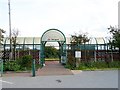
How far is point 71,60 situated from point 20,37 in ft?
82.2

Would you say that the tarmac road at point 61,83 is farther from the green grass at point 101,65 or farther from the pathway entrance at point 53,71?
the green grass at point 101,65

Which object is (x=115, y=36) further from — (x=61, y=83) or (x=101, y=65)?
(x=61, y=83)

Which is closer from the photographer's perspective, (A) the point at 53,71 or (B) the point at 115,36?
(A) the point at 53,71

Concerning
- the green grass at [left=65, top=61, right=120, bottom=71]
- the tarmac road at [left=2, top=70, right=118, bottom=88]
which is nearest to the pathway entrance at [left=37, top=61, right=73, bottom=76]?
the green grass at [left=65, top=61, right=120, bottom=71]

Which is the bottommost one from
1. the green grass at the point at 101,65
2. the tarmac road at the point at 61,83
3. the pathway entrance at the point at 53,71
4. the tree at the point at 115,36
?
the tarmac road at the point at 61,83

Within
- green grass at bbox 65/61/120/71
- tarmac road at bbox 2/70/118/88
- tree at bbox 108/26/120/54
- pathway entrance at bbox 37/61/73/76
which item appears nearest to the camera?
tarmac road at bbox 2/70/118/88

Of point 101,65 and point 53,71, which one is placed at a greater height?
point 101,65

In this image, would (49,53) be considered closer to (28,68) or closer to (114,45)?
(114,45)

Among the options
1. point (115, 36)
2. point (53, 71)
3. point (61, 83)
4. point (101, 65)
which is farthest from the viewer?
point (115, 36)

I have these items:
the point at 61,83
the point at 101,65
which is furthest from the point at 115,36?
the point at 61,83

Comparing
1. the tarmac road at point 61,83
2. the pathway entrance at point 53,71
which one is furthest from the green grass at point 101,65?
the tarmac road at point 61,83

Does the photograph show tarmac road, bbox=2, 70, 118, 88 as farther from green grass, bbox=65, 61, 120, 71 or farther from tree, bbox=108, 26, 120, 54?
tree, bbox=108, 26, 120, 54

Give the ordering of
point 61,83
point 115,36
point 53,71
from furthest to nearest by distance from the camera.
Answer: point 115,36 → point 53,71 → point 61,83

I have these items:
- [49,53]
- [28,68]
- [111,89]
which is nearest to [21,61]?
[28,68]
